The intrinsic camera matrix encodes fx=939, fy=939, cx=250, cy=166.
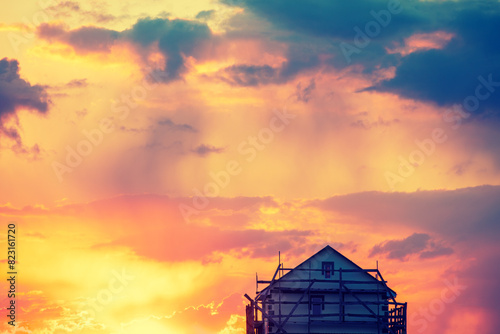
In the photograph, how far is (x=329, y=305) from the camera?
7812 cm

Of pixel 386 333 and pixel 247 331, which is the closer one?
pixel 386 333

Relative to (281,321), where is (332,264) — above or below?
above

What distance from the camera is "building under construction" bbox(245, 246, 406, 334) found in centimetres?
7731

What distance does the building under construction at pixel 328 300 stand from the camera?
254 ft

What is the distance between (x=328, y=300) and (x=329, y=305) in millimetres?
424

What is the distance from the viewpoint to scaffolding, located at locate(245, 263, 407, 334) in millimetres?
77250

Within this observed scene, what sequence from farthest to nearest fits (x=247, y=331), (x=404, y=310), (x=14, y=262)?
(x=247, y=331) → (x=404, y=310) → (x=14, y=262)

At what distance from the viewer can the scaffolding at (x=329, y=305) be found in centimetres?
7725

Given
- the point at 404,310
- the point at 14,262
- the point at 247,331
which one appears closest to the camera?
the point at 14,262

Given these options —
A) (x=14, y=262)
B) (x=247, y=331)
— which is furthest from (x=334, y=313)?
(x=14, y=262)

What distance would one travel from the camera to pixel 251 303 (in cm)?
7975

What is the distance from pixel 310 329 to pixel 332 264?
5.67 m

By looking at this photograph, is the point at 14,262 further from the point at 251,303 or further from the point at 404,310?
the point at 404,310

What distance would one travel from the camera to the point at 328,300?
257ft
